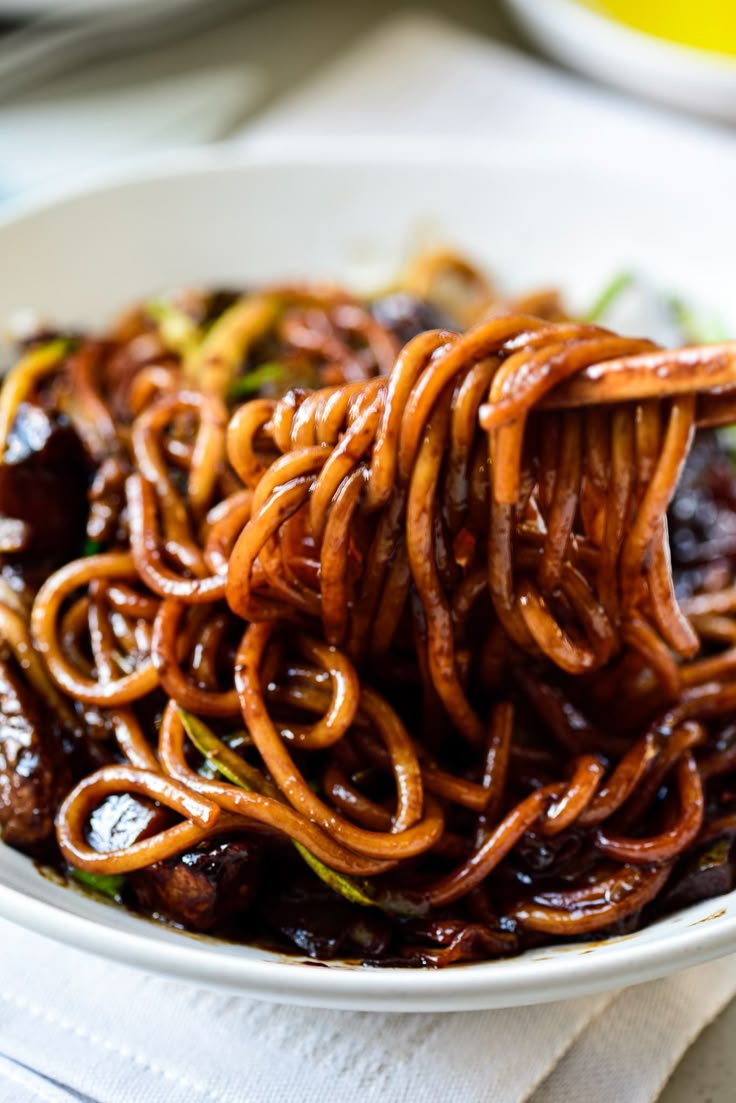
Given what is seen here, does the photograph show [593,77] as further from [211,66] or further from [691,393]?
[691,393]

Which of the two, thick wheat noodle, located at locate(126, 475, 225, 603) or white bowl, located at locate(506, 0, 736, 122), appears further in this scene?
white bowl, located at locate(506, 0, 736, 122)

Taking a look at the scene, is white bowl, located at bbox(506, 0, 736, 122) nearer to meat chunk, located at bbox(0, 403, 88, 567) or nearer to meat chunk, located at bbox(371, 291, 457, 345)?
meat chunk, located at bbox(371, 291, 457, 345)

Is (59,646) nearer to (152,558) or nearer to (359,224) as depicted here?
(152,558)

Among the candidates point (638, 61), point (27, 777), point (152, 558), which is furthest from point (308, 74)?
point (27, 777)

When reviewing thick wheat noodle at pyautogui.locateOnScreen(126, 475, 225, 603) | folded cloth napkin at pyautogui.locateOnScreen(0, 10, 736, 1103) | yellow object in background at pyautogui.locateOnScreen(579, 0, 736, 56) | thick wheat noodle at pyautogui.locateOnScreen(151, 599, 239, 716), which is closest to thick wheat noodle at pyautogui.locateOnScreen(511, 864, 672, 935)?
folded cloth napkin at pyautogui.locateOnScreen(0, 10, 736, 1103)

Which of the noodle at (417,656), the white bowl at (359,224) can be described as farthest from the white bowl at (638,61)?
the noodle at (417,656)
